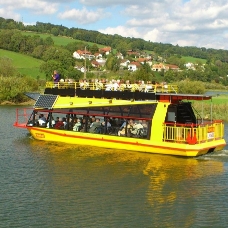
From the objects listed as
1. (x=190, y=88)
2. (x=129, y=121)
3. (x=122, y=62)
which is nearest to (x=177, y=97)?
(x=129, y=121)

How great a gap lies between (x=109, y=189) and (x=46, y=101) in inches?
456

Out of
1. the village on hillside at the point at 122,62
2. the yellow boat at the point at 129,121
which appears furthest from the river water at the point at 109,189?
the village on hillside at the point at 122,62

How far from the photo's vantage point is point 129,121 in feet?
75.7

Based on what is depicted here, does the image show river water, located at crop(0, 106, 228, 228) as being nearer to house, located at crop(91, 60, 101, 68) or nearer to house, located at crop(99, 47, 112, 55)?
house, located at crop(91, 60, 101, 68)

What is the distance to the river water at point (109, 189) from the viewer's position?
526 inches

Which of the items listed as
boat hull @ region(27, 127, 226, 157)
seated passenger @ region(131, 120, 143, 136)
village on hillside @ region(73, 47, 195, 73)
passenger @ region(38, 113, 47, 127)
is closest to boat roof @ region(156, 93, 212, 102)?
seated passenger @ region(131, 120, 143, 136)

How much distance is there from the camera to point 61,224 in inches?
507

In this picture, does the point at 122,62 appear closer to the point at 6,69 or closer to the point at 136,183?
the point at 6,69

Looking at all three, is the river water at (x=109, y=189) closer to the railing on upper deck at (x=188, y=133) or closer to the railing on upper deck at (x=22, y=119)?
the railing on upper deck at (x=188, y=133)

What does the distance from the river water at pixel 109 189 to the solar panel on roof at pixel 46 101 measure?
357 cm

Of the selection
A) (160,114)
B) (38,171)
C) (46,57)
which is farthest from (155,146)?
(46,57)

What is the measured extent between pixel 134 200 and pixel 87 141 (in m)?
9.54

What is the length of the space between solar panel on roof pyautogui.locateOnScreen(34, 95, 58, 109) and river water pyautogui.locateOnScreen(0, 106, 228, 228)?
3.57 m

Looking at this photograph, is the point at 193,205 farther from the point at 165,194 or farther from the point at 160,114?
the point at 160,114
